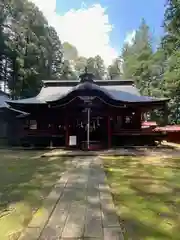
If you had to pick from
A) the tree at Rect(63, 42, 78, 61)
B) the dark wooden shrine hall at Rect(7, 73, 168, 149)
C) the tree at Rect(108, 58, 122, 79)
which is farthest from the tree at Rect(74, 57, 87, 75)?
the dark wooden shrine hall at Rect(7, 73, 168, 149)

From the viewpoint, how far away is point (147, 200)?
13.3 feet

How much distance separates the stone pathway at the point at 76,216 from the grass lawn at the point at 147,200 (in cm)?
21

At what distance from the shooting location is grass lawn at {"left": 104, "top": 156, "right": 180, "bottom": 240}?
9.31 feet

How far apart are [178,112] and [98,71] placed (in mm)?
31082

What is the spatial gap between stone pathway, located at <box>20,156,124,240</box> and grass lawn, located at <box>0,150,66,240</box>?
20 cm

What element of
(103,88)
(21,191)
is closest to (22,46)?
(103,88)

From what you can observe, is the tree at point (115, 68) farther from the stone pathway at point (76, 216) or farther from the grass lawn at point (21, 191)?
the stone pathway at point (76, 216)

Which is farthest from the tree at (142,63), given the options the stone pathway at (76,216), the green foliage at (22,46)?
the stone pathway at (76,216)

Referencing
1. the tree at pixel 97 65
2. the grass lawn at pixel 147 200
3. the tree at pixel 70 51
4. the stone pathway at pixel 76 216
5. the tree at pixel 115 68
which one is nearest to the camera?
the stone pathway at pixel 76 216

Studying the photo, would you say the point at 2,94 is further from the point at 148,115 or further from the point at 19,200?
the point at 19,200

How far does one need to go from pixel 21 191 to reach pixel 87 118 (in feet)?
28.0

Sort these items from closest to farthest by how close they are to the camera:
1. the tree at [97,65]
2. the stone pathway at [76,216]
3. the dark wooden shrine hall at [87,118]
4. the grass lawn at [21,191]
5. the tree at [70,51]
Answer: the stone pathway at [76,216] → the grass lawn at [21,191] → the dark wooden shrine hall at [87,118] → the tree at [97,65] → the tree at [70,51]

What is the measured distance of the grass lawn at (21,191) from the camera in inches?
119

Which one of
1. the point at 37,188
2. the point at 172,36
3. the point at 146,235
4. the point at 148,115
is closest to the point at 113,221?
the point at 146,235
